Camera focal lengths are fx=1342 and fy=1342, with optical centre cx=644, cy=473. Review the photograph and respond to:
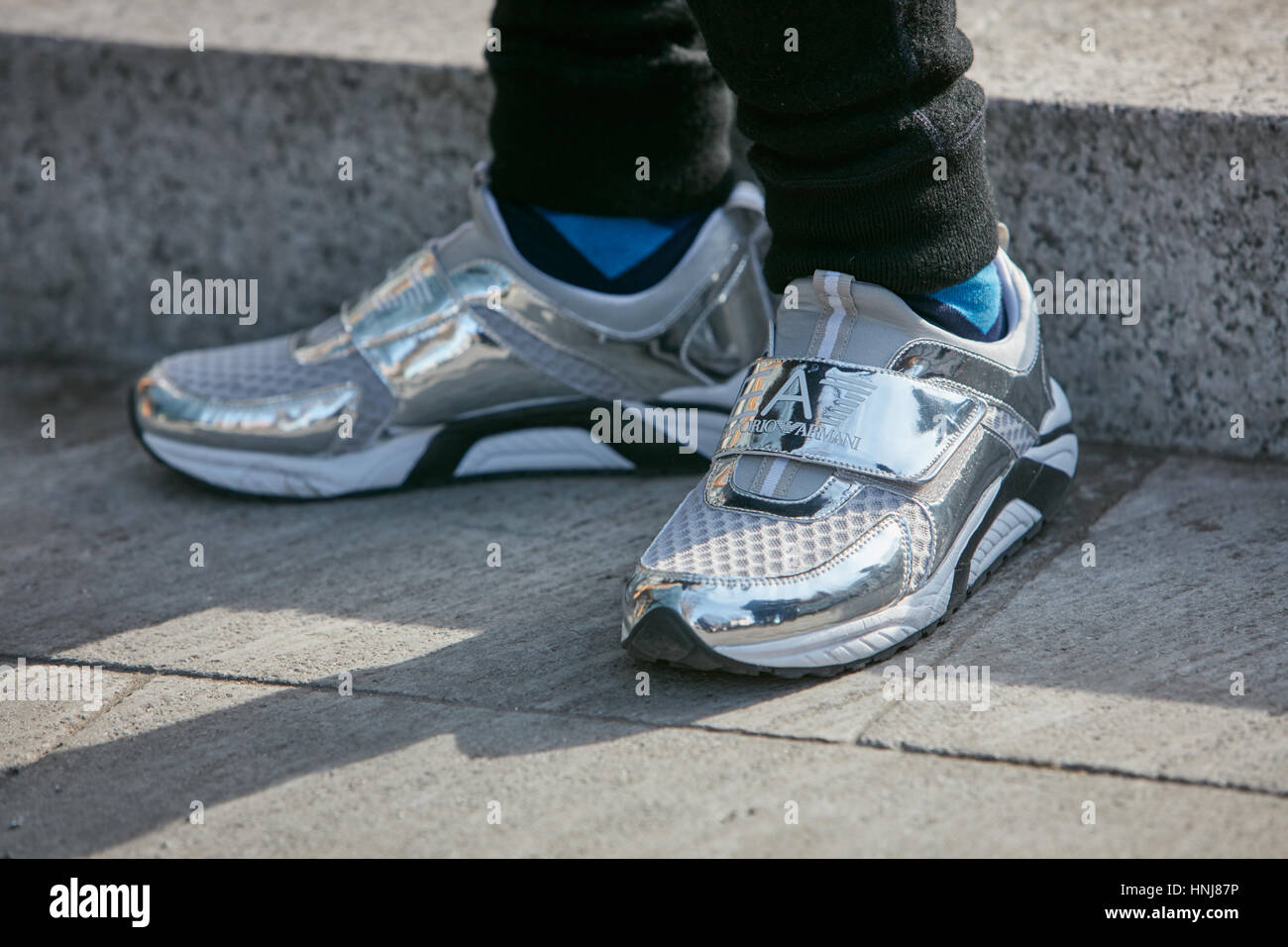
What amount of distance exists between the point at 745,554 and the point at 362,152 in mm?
1266

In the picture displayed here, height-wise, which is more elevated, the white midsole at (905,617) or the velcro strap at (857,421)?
the velcro strap at (857,421)

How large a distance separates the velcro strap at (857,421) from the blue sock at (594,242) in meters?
0.46

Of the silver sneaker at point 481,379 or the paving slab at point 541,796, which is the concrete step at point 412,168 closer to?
the silver sneaker at point 481,379

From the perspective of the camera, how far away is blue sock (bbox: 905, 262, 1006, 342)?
1.48 m

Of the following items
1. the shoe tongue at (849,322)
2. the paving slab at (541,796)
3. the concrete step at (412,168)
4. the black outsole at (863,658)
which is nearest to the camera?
the paving slab at (541,796)

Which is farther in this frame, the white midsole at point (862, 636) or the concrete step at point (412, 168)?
the concrete step at point (412, 168)

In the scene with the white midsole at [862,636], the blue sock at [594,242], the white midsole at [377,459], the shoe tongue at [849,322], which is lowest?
the white midsole at [862,636]

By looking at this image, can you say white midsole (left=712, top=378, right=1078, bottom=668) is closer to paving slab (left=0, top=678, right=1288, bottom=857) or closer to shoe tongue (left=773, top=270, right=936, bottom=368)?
paving slab (left=0, top=678, right=1288, bottom=857)

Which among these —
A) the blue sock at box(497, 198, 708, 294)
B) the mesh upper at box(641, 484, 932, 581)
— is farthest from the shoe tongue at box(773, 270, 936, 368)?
the blue sock at box(497, 198, 708, 294)

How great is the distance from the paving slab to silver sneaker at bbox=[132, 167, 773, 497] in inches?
24.1

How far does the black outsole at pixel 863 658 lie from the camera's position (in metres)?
1.31

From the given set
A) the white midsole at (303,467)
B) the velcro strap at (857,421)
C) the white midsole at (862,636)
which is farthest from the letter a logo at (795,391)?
the white midsole at (303,467)
